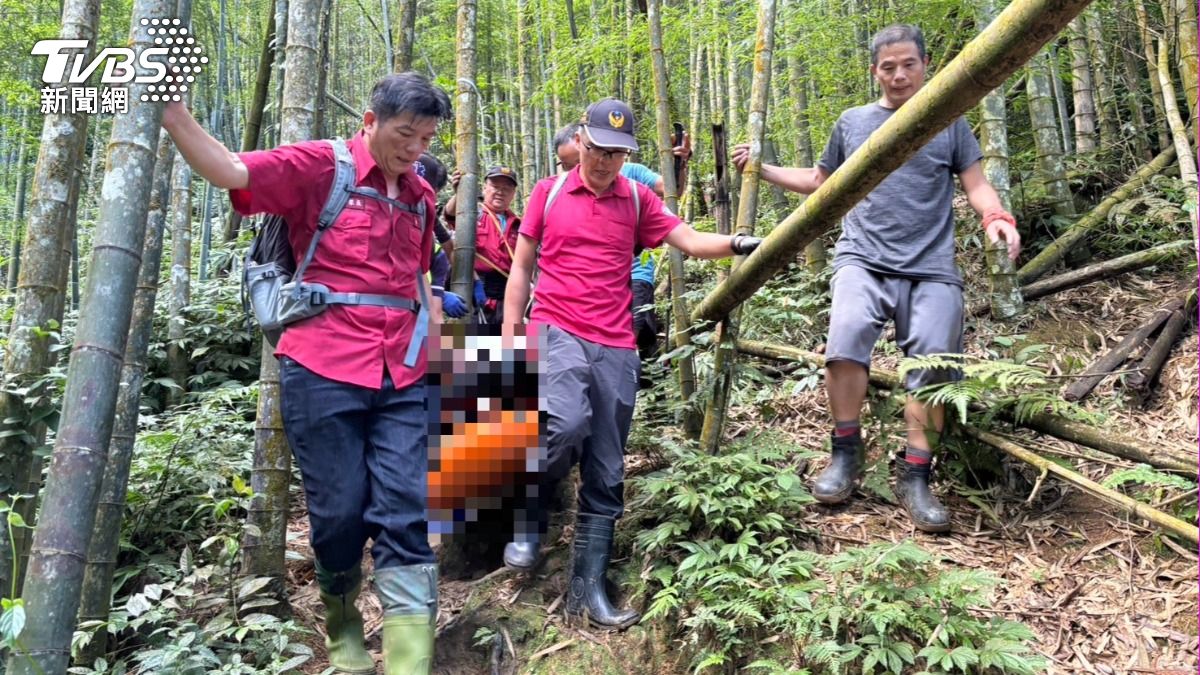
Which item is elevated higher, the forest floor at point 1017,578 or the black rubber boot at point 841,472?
the black rubber boot at point 841,472

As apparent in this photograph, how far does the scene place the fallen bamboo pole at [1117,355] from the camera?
11.6 feet

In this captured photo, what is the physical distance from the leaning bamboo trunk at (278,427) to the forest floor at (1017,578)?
0.30 metres

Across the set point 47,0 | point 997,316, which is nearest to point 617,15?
point 997,316

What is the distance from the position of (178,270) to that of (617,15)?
18.7 ft

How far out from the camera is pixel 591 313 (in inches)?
122

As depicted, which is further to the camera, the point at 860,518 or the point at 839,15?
the point at 839,15

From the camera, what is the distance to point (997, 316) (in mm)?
4383

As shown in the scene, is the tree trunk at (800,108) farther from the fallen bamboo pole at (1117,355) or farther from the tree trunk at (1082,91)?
the fallen bamboo pole at (1117,355)

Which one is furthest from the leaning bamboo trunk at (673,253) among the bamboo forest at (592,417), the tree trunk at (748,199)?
the tree trunk at (748,199)

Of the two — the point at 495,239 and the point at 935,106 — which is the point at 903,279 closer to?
the point at 935,106

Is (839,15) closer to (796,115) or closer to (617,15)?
(796,115)

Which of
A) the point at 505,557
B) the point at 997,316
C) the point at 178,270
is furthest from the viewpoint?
the point at 178,270

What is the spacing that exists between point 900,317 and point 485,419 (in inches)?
70.3

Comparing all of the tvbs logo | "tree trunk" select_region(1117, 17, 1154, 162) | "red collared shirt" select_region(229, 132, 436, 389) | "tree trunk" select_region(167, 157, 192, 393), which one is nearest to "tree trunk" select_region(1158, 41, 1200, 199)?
"tree trunk" select_region(1117, 17, 1154, 162)
